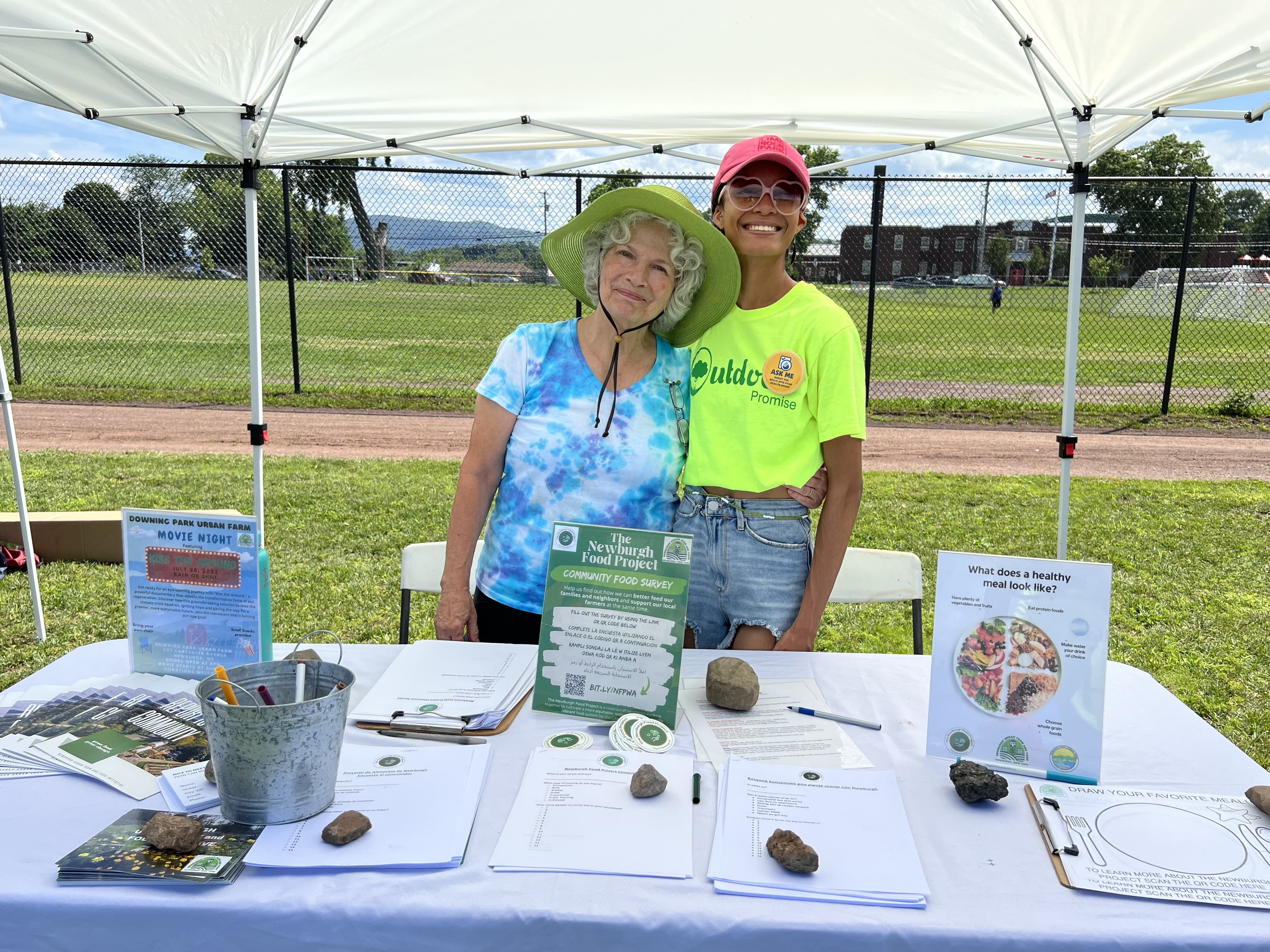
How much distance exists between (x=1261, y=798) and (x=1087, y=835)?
27 centimetres

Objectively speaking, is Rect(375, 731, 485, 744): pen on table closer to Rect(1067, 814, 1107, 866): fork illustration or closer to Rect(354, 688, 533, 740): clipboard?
Rect(354, 688, 533, 740): clipboard

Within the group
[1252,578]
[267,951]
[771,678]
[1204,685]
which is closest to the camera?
[267,951]

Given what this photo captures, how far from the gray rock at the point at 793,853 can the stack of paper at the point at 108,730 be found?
0.82 metres

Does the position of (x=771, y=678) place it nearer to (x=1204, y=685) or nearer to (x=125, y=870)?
(x=125, y=870)

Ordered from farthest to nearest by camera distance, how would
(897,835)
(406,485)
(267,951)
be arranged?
(406,485)
(897,835)
(267,951)

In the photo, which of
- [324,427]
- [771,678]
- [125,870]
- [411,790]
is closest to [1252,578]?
[771,678]

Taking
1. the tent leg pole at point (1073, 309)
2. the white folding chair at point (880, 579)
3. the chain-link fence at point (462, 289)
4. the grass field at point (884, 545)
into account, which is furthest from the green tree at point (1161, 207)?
the white folding chair at point (880, 579)

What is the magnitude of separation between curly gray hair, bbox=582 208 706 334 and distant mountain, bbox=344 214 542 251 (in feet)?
25.4

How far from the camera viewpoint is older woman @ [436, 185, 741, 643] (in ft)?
6.35

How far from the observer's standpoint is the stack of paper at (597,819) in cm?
107

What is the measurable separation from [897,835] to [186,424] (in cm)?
847

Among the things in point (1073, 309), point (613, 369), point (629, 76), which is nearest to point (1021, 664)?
point (613, 369)

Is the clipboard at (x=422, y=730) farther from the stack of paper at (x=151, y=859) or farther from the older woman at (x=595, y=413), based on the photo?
the older woman at (x=595, y=413)

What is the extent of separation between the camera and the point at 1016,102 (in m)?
3.09
